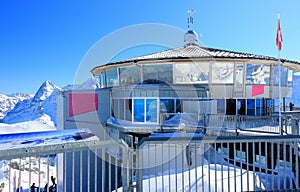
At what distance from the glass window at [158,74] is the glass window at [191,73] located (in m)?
0.46

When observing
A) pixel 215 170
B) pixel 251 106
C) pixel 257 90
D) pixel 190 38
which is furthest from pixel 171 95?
pixel 190 38

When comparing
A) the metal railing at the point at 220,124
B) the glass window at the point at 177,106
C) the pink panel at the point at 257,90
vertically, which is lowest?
the metal railing at the point at 220,124

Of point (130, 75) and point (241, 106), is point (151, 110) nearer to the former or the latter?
point (130, 75)

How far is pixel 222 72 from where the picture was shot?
15898 mm

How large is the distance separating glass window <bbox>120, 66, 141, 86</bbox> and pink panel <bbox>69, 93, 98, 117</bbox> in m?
3.12

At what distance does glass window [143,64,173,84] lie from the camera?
16.0 meters

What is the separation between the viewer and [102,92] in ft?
51.2

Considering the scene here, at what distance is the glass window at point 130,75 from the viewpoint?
1702 centimetres

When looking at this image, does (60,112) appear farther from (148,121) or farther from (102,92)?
(148,121)

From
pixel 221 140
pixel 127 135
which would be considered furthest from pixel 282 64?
pixel 221 140

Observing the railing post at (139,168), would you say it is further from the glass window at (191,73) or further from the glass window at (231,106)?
the glass window at (231,106)

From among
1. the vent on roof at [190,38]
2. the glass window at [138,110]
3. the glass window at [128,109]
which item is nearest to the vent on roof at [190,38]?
the vent on roof at [190,38]

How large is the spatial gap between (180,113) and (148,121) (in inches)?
75.9

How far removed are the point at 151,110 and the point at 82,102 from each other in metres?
5.41
